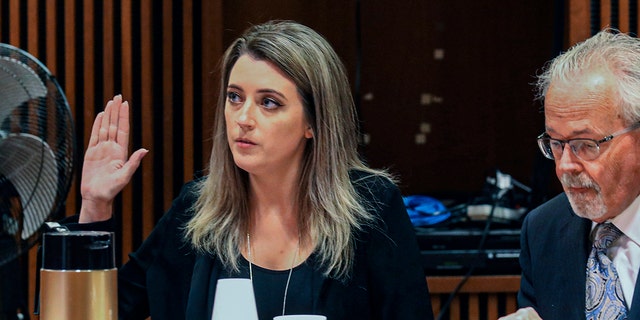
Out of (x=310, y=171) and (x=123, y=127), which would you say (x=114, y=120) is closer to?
(x=123, y=127)

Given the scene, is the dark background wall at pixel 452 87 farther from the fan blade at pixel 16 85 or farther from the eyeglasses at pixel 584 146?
the fan blade at pixel 16 85

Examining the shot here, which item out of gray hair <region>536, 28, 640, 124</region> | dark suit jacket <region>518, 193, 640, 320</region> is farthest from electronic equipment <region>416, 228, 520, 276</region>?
gray hair <region>536, 28, 640, 124</region>

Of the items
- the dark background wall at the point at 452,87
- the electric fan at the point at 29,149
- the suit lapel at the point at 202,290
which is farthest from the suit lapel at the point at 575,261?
the dark background wall at the point at 452,87

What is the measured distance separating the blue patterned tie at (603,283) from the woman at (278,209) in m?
0.42

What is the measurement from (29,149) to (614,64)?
1.15 metres

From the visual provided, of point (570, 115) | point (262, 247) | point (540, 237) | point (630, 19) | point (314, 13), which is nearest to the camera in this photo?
point (570, 115)

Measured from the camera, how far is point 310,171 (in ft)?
7.92

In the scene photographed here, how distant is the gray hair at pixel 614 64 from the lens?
1988 mm

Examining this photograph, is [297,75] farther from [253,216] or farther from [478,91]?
[478,91]

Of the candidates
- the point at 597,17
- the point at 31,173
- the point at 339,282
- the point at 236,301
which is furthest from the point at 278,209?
the point at 597,17

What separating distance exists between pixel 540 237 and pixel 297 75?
0.66 metres

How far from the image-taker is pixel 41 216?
158 cm

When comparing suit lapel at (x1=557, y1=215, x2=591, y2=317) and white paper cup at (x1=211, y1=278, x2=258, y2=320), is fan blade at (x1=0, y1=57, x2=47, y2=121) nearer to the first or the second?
white paper cup at (x1=211, y1=278, x2=258, y2=320)

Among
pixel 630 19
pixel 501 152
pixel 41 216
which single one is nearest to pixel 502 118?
pixel 501 152
